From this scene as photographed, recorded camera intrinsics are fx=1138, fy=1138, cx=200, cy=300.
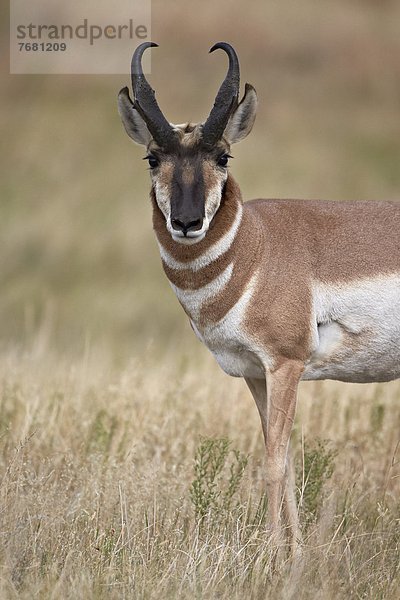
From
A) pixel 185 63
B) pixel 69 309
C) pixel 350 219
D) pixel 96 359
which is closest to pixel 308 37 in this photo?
pixel 185 63

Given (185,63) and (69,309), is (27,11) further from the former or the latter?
(69,309)

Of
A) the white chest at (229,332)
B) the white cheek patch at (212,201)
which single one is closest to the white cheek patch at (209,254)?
the white chest at (229,332)

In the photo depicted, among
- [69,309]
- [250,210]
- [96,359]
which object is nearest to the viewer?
[250,210]

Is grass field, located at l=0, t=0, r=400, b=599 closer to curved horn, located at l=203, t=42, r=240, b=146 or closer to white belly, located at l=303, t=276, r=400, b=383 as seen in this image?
white belly, located at l=303, t=276, r=400, b=383

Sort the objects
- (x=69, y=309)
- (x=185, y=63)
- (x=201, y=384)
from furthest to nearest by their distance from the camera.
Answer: (x=185, y=63) → (x=69, y=309) → (x=201, y=384)

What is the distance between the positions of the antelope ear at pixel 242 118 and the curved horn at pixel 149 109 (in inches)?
16.0

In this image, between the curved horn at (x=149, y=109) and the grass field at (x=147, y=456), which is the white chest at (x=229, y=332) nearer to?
the grass field at (x=147, y=456)

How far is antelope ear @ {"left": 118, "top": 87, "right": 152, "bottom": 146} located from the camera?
271 inches

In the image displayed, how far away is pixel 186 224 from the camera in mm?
6227

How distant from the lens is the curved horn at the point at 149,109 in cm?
659

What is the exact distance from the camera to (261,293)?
6680 millimetres

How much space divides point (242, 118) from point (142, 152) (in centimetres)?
2198

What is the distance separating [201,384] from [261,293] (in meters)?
3.84

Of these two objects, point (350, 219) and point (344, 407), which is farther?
point (344, 407)
